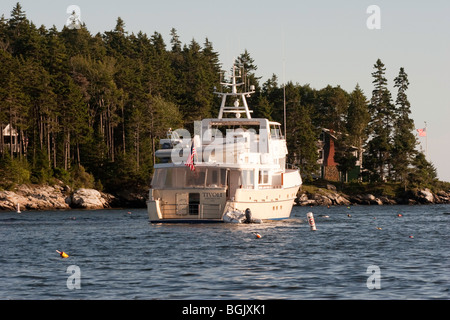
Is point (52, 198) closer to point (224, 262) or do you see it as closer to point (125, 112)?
point (125, 112)

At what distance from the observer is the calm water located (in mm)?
24078

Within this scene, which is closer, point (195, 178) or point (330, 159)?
point (195, 178)

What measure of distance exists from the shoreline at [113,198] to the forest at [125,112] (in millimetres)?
2088

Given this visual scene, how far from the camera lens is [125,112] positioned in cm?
12075

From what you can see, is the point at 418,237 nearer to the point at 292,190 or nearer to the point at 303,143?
the point at 292,190

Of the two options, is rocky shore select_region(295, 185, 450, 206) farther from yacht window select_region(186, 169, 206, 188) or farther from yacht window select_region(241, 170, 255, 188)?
yacht window select_region(186, 169, 206, 188)

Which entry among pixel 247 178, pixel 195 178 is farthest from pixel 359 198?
pixel 195 178

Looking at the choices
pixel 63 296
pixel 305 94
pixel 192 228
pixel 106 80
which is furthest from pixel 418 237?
pixel 305 94

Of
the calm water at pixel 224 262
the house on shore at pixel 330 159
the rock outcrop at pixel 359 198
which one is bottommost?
the calm water at pixel 224 262

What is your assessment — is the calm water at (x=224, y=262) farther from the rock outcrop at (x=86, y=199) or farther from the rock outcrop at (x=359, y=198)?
the rock outcrop at (x=359, y=198)

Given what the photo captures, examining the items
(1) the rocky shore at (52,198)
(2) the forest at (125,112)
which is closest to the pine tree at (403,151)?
(2) the forest at (125,112)

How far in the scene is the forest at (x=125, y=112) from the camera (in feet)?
344

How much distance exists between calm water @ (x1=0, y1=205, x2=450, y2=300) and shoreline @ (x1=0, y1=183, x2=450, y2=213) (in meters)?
39.9

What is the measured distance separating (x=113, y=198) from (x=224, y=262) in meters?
74.4
